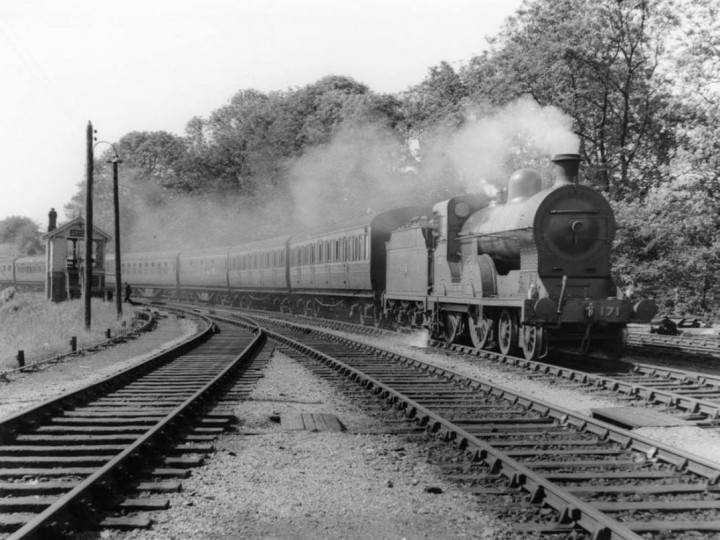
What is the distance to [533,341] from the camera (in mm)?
11773

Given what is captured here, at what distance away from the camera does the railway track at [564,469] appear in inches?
162

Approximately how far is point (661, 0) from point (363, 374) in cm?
1985

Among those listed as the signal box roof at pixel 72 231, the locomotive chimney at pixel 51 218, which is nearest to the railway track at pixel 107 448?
the signal box roof at pixel 72 231

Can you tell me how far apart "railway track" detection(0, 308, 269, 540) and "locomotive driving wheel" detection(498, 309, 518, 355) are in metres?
4.55

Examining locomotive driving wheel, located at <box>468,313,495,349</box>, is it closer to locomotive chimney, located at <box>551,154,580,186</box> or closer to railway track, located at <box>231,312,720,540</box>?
locomotive chimney, located at <box>551,154,580,186</box>

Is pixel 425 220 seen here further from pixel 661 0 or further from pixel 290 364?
pixel 661 0

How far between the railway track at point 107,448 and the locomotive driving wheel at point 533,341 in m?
4.52

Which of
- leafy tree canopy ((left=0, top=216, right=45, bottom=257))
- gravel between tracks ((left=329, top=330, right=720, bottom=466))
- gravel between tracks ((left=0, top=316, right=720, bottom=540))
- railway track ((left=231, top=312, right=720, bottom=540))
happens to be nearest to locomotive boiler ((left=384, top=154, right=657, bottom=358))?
gravel between tracks ((left=329, top=330, right=720, bottom=466))

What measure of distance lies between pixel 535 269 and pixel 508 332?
169 centimetres

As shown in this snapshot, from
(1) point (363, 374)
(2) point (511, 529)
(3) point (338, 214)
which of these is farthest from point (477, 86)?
(2) point (511, 529)

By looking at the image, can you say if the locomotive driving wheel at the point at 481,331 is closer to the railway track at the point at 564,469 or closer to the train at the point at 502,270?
the train at the point at 502,270

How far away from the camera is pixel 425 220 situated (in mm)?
16125

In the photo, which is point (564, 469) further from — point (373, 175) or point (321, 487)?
point (373, 175)

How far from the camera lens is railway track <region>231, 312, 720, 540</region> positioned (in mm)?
4109
